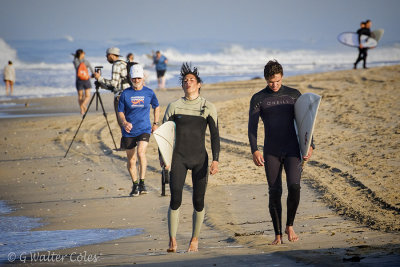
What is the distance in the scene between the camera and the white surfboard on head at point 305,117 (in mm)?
5977

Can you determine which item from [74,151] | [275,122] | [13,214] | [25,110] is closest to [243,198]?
[275,122]

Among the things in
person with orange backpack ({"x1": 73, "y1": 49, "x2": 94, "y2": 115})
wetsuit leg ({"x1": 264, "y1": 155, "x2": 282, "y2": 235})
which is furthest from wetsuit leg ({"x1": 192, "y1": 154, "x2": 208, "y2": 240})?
person with orange backpack ({"x1": 73, "y1": 49, "x2": 94, "y2": 115})

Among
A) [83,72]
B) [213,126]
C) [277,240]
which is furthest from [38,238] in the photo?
[83,72]

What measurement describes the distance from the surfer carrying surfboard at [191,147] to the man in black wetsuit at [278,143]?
0.52 meters

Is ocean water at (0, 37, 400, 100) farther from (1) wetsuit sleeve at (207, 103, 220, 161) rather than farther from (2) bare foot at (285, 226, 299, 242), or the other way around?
(2) bare foot at (285, 226, 299, 242)

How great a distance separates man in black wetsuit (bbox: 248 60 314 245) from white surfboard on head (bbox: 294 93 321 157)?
6cm

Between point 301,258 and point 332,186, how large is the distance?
340 centimetres

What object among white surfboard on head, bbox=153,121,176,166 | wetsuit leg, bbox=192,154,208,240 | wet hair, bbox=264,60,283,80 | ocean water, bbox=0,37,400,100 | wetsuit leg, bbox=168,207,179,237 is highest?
wet hair, bbox=264,60,283,80

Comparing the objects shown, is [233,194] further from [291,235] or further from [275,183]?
[291,235]

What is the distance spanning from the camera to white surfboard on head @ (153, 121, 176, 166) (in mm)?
6117

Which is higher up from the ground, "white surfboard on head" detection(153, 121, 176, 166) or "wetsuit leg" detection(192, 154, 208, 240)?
"white surfboard on head" detection(153, 121, 176, 166)

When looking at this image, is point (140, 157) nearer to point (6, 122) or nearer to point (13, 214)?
point (13, 214)

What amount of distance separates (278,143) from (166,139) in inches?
43.0

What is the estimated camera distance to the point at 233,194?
8.57 m
